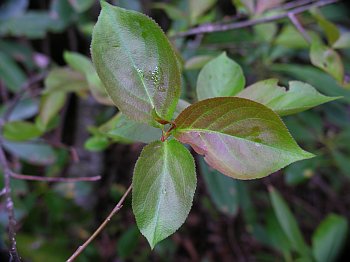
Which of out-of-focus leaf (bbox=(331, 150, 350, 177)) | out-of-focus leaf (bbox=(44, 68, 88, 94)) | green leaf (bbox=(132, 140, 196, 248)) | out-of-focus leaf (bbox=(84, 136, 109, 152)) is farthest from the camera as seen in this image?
out-of-focus leaf (bbox=(331, 150, 350, 177))

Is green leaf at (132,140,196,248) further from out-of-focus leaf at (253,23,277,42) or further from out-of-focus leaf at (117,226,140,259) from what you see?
out-of-focus leaf at (117,226,140,259)

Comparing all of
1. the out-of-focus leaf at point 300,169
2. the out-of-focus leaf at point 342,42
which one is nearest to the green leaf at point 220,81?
the out-of-focus leaf at point 342,42

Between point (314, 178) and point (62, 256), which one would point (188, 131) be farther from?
point (314, 178)

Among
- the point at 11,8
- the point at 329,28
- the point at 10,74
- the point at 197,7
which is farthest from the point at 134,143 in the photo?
the point at 11,8

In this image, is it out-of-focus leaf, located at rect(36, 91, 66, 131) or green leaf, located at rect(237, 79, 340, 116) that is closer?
green leaf, located at rect(237, 79, 340, 116)

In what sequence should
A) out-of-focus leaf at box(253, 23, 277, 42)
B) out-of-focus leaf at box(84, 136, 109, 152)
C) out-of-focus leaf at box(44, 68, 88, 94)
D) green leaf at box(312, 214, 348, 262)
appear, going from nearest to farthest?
out-of-focus leaf at box(84, 136, 109, 152), out-of-focus leaf at box(44, 68, 88, 94), out-of-focus leaf at box(253, 23, 277, 42), green leaf at box(312, 214, 348, 262)

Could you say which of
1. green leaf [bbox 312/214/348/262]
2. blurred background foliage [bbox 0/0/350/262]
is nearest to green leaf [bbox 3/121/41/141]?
blurred background foliage [bbox 0/0/350/262]
